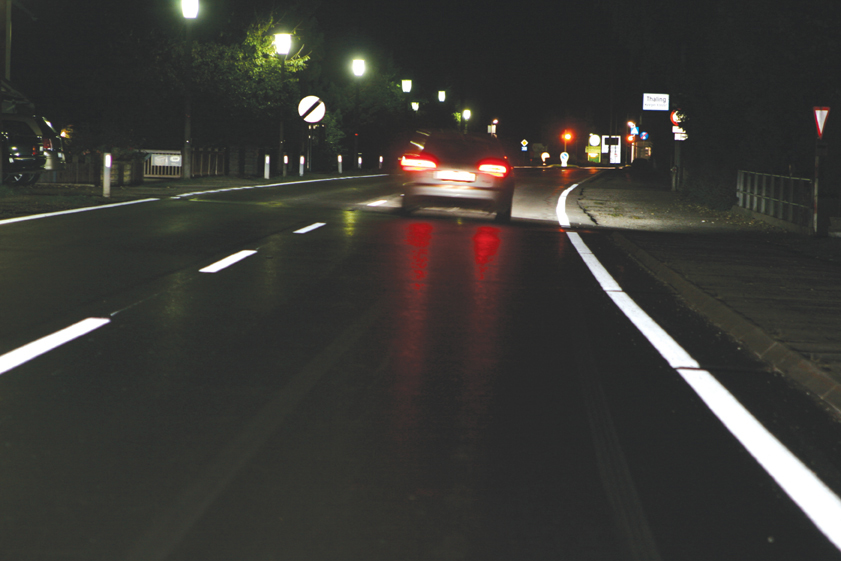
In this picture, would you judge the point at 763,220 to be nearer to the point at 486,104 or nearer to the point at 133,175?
the point at 133,175

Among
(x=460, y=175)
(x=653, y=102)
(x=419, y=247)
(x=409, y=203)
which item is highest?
(x=653, y=102)

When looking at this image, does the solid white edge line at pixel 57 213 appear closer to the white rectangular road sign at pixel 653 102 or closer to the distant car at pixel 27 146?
the distant car at pixel 27 146

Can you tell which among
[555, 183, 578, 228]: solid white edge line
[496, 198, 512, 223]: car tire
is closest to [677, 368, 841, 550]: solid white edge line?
[496, 198, 512, 223]: car tire

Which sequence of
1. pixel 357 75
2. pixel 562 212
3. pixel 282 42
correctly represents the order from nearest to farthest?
pixel 562 212 < pixel 282 42 < pixel 357 75

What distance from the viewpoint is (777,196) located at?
72.5ft

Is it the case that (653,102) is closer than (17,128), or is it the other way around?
(17,128)

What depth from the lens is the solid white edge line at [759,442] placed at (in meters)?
4.31

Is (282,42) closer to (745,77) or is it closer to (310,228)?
(745,77)

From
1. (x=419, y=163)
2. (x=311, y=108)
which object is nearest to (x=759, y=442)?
(x=419, y=163)

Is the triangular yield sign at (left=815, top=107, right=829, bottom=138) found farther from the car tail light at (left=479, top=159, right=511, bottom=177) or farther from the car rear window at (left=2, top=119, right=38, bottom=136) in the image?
the car rear window at (left=2, top=119, right=38, bottom=136)

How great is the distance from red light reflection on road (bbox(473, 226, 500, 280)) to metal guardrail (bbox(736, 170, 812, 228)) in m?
6.14

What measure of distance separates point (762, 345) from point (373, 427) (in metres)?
3.58

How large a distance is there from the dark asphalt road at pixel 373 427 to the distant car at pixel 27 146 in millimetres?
12576

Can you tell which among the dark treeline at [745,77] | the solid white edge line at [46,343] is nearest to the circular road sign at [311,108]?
the dark treeline at [745,77]
